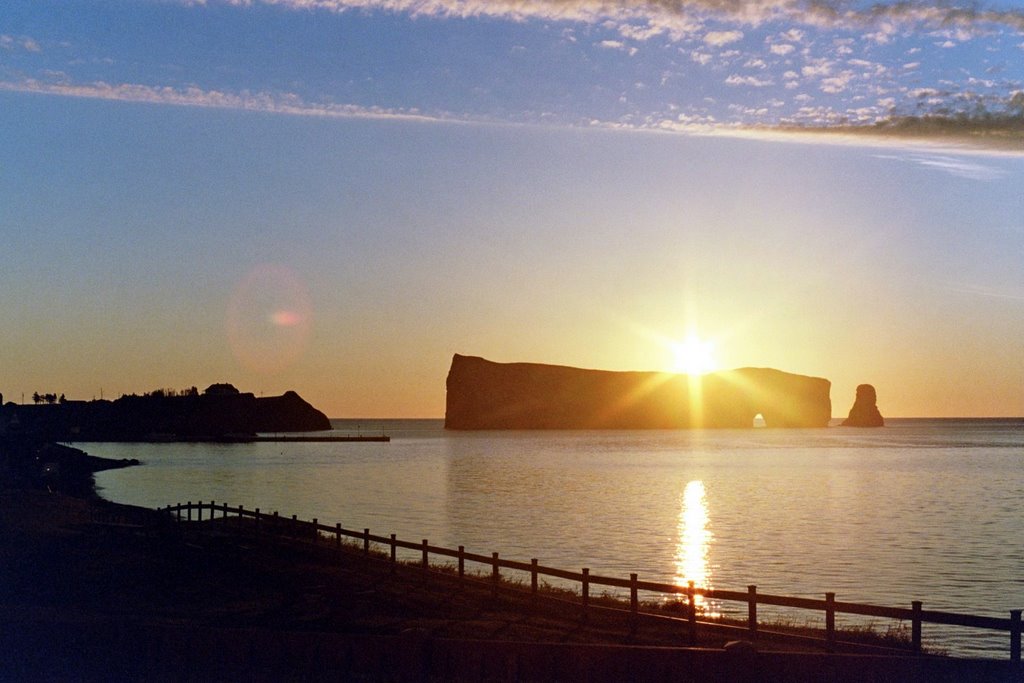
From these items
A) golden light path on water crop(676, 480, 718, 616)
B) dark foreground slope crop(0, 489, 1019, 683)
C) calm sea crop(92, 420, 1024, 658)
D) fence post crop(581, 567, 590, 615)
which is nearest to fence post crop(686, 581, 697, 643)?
dark foreground slope crop(0, 489, 1019, 683)

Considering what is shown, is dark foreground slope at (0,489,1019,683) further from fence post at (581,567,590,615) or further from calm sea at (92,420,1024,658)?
calm sea at (92,420,1024,658)

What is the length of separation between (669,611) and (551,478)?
294 feet

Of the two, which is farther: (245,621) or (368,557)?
(368,557)

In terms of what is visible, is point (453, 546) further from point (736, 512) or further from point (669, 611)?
point (736, 512)

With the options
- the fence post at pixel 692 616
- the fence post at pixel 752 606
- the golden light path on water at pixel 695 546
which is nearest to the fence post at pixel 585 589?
the fence post at pixel 692 616

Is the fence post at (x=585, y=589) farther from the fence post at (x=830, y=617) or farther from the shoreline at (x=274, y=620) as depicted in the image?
the fence post at (x=830, y=617)

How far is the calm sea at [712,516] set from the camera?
42.9 m

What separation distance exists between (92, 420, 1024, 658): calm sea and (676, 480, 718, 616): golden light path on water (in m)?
0.16

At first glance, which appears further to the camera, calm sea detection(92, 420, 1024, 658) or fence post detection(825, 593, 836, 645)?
calm sea detection(92, 420, 1024, 658)

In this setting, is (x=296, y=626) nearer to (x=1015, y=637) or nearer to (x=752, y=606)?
(x=752, y=606)

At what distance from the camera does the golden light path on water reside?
41.8m

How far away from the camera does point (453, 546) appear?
5125 centimetres

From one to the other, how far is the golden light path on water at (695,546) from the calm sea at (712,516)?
16 cm

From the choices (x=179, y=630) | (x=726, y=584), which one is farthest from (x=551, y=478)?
(x=179, y=630)
